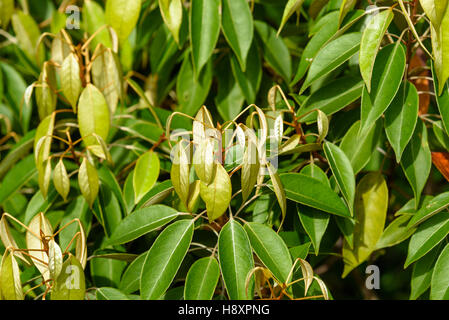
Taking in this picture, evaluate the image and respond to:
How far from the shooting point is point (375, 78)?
1129mm

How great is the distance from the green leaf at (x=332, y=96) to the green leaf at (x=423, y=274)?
15.3 inches

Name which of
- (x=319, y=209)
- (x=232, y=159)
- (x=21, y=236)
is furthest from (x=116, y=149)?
(x=319, y=209)

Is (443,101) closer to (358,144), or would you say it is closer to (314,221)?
(358,144)

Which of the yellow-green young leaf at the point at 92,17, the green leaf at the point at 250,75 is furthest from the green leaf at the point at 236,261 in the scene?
the yellow-green young leaf at the point at 92,17

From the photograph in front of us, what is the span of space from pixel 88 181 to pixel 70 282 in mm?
229

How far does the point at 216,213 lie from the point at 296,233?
0.29m

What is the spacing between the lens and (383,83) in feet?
3.67

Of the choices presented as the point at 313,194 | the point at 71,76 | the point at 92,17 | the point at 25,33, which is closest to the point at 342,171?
the point at 313,194

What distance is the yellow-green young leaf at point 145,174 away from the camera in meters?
1.26

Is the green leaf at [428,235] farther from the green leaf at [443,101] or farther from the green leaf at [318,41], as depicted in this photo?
the green leaf at [318,41]

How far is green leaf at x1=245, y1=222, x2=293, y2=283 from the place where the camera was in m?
1.07

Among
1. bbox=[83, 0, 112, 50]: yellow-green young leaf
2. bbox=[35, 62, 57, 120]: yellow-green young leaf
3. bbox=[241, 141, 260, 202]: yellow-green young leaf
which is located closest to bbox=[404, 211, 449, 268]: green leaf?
bbox=[241, 141, 260, 202]: yellow-green young leaf

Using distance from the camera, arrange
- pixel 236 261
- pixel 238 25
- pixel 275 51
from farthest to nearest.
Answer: pixel 275 51 → pixel 238 25 → pixel 236 261
